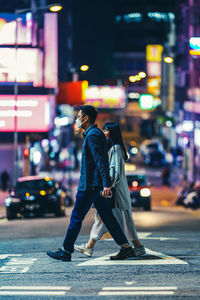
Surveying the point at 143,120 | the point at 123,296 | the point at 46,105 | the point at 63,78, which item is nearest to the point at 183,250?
the point at 123,296

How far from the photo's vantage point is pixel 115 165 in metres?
9.62

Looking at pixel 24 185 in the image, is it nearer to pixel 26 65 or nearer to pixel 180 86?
pixel 26 65

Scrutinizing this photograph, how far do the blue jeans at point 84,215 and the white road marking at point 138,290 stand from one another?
6.40ft

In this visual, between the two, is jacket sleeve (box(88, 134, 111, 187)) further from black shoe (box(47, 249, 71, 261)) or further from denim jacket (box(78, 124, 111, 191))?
black shoe (box(47, 249, 71, 261))

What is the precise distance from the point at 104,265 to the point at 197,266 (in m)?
1.07

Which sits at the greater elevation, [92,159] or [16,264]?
[92,159]

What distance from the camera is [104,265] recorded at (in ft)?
28.8

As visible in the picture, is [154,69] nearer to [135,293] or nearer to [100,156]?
[100,156]

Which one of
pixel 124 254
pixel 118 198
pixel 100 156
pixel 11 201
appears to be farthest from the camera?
pixel 11 201

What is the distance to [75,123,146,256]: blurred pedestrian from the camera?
954 cm

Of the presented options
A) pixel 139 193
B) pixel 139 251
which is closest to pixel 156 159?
pixel 139 193

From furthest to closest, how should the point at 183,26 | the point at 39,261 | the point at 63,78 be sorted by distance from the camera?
1. the point at 63,78
2. the point at 183,26
3. the point at 39,261

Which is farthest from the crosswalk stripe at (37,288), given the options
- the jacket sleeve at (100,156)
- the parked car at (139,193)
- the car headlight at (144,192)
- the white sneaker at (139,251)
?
the car headlight at (144,192)

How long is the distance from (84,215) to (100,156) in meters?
0.76
